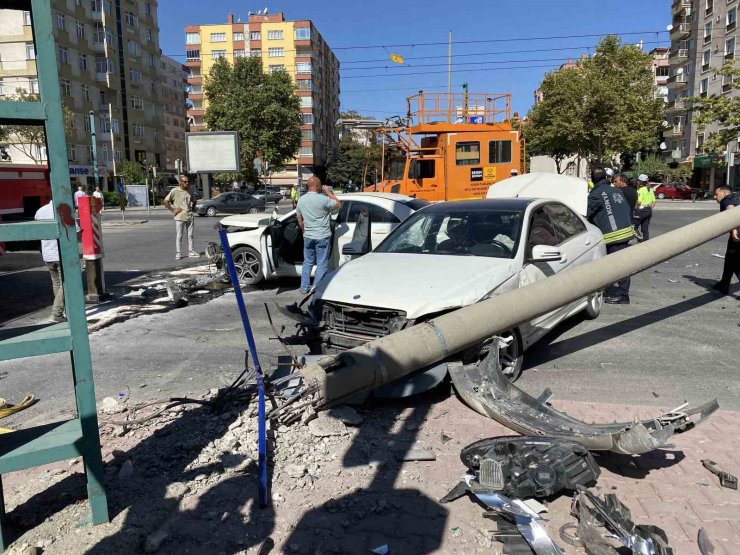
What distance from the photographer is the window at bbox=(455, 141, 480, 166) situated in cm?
1545

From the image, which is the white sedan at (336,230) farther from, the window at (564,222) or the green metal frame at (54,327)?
the green metal frame at (54,327)

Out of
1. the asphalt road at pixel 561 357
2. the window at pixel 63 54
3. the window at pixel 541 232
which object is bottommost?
the asphalt road at pixel 561 357

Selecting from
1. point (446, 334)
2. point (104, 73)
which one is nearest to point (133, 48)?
point (104, 73)

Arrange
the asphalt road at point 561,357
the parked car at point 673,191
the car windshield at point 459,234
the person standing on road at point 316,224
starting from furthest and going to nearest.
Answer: the parked car at point 673,191 < the person standing on road at point 316,224 < the car windshield at point 459,234 < the asphalt road at point 561,357

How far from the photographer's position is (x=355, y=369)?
3266 mm

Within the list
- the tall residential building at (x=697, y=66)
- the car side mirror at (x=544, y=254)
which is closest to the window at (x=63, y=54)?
the tall residential building at (x=697, y=66)

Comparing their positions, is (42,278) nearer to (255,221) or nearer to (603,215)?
(255,221)

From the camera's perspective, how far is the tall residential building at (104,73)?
50094 millimetres

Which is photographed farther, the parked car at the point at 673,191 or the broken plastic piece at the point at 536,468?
the parked car at the point at 673,191

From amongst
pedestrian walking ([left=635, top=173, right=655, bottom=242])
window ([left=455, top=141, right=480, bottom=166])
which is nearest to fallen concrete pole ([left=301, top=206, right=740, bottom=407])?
pedestrian walking ([left=635, top=173, right=655, bottom=242])

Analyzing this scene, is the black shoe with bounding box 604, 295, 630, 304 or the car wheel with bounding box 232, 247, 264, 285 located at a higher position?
the car wheel with bounding box 232, 247, 264, 285

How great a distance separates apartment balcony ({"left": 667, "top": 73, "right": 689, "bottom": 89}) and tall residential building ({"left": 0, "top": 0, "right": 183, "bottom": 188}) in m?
59.2

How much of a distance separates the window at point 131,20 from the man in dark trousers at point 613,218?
234 feet

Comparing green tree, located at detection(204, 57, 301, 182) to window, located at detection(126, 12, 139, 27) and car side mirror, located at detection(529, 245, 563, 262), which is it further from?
car side mirror, located at detection(529, 245, 563, 262)
